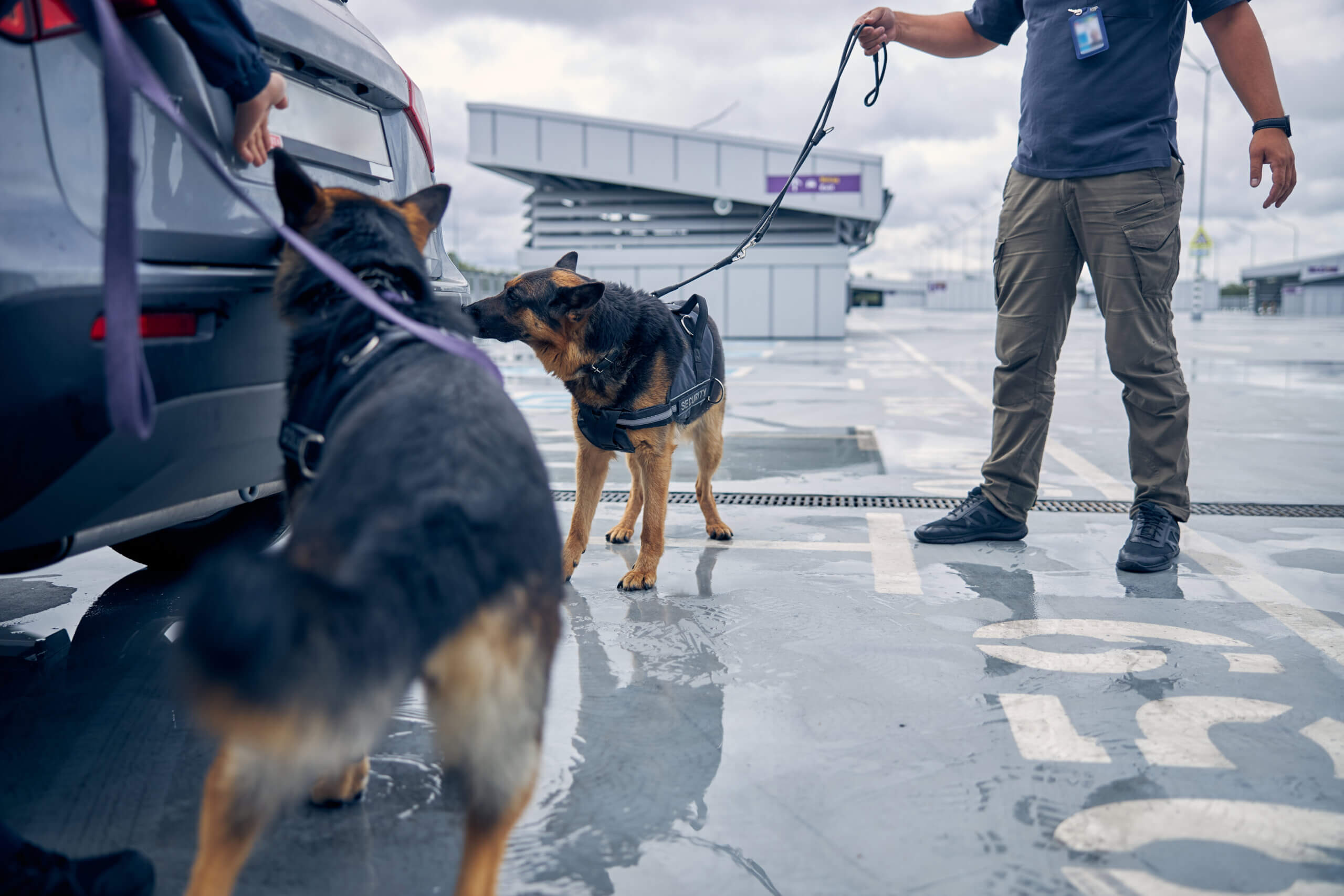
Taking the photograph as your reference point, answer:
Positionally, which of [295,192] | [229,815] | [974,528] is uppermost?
[295,192]

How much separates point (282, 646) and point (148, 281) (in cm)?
112

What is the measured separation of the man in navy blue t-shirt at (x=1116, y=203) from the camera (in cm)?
355

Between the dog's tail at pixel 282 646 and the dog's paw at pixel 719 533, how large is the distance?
10.2ft

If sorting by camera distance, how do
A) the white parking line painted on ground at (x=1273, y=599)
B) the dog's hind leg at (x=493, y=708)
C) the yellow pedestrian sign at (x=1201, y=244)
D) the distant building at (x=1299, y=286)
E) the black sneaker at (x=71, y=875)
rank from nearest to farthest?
1. the dog's hind leg at (x=493, y=708)
2. the black sneaker at (x=71, y=875)
3. the white parking line painted on ground at (x=1273, y=599)
4. the yellow pedestrian sign at (x=1201, y=244)
5. the distant building at (x=1299, y=286)

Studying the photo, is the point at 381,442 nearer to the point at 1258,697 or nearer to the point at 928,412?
the point at 1258,697

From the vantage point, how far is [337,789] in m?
1.90

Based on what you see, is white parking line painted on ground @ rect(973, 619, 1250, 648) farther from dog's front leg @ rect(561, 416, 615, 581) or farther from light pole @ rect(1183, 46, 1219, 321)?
light pole @ rect(1183, 46, 1219, 321)

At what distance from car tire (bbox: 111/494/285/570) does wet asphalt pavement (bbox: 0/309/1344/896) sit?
0.13 meters

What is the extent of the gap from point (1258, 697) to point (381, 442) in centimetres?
229

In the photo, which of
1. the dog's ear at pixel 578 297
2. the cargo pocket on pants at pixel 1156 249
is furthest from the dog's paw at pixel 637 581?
the cargo pocket on pants at pixel 1156 249

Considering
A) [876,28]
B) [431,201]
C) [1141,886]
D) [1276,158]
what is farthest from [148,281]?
[1276,158]

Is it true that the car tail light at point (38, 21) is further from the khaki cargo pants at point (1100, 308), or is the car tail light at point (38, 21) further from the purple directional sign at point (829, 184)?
the purple directional sign at point (829, 184)

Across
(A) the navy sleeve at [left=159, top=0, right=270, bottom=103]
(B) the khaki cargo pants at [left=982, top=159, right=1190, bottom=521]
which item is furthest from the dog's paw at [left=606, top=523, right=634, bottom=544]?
(A) the navy sleeve at [left=159, top=0, right=270, bottom=103]

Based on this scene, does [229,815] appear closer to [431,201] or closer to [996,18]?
[431,201]
